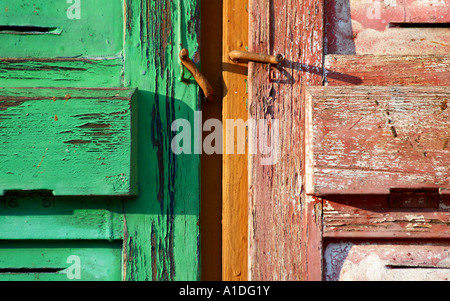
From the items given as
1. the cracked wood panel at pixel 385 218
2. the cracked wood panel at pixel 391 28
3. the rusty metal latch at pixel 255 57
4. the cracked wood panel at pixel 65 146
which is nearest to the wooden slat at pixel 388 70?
the cracked wood panel at pixel 391 28

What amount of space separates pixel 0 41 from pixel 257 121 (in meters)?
0.63

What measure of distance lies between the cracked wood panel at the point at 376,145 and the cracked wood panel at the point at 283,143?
2.5 inches

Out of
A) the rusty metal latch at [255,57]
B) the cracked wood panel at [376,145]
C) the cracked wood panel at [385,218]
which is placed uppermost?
the rusty metal latch at [255,57]

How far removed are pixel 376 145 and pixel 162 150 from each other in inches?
18.8

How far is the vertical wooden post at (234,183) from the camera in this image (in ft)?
3.42

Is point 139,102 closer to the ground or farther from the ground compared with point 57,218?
farther from the ground

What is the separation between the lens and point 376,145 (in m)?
0.97

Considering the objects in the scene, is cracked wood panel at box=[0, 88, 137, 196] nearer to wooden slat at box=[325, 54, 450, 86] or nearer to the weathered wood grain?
the weathered wood grain

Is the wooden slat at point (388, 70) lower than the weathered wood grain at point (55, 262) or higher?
higher

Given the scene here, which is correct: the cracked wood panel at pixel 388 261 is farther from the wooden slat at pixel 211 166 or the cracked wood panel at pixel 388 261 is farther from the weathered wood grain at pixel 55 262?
the weathered wood grain at pixel 55 262

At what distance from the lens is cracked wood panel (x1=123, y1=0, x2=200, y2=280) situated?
3.34 feet

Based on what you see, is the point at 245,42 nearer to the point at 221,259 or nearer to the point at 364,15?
the point at 364,15

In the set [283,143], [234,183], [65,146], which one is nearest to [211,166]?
[234,183]

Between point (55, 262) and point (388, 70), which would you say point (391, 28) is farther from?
point (55, 262)
